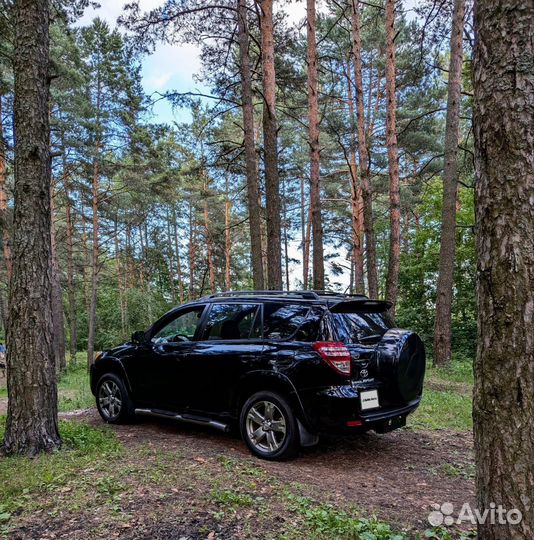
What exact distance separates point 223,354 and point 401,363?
6.44ft

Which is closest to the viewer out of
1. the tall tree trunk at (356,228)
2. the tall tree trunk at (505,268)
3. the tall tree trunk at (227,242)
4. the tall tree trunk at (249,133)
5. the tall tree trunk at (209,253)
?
the tall tree trunk at (505,268)

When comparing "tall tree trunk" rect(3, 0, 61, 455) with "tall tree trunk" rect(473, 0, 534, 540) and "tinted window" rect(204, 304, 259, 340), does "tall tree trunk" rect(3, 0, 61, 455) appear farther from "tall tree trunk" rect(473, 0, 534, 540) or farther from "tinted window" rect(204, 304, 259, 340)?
"tall tree trunk" rect(473, 0, 534, 540)

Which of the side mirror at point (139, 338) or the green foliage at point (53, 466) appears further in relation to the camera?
the side mirror at point (139, 338)

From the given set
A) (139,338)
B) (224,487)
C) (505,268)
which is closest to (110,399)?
(139,338)

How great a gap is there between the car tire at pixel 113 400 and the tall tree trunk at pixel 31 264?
4.17 ft

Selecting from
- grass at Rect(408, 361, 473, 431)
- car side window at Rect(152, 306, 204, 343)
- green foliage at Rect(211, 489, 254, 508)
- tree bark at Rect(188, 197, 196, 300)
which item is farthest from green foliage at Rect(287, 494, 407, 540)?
tree bark at Rect(188, 197, 196, 300)

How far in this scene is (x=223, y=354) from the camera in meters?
5.06

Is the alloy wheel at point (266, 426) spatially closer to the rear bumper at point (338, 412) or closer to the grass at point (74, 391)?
the rear bumper at point (338, 412)

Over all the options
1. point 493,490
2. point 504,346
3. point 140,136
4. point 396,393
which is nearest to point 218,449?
point 396,393

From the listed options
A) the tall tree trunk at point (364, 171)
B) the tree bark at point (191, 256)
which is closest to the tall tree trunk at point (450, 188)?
the tall tree trunk at point (364, 171)

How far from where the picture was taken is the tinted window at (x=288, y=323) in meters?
4.54

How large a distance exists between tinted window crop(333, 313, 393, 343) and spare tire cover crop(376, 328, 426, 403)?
0.10 m

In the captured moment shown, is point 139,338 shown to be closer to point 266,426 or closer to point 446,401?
point 266,426

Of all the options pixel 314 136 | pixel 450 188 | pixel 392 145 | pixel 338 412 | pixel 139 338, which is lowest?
pixel 338 412
